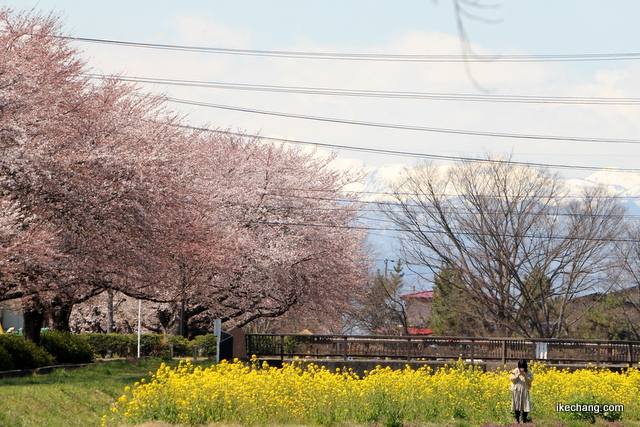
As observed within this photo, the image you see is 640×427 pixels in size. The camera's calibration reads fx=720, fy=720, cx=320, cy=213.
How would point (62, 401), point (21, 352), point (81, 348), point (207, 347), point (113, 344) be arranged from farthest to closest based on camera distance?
point (113, 344) < point (207, 347) < point (81, 348) < point (21, 352) < point (62, 401)

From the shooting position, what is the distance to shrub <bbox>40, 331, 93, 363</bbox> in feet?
75.3

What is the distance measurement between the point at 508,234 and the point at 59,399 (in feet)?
90.6

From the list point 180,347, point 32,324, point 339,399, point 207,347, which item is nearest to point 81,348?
point 32,324

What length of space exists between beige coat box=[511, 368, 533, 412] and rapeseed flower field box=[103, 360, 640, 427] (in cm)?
46

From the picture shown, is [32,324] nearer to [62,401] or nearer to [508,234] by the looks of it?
[62,401]

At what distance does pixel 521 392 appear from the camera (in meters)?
13.6

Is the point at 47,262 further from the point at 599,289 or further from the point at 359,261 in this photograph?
the point at 599,289

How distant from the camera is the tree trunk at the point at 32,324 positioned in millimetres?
21891

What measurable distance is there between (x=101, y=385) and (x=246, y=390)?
226 inches

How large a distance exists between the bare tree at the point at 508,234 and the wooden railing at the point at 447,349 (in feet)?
35.1

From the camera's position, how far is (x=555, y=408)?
1475 centimetres

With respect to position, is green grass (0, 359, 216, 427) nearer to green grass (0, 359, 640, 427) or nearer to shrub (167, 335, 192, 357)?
green grass (0, 359, 640, 427)

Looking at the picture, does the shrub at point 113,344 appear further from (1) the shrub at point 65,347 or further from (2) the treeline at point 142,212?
(1) the shrub at point 65,347

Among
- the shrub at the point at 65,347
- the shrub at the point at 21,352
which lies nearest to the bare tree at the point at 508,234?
the shrub at the point at 65,347
